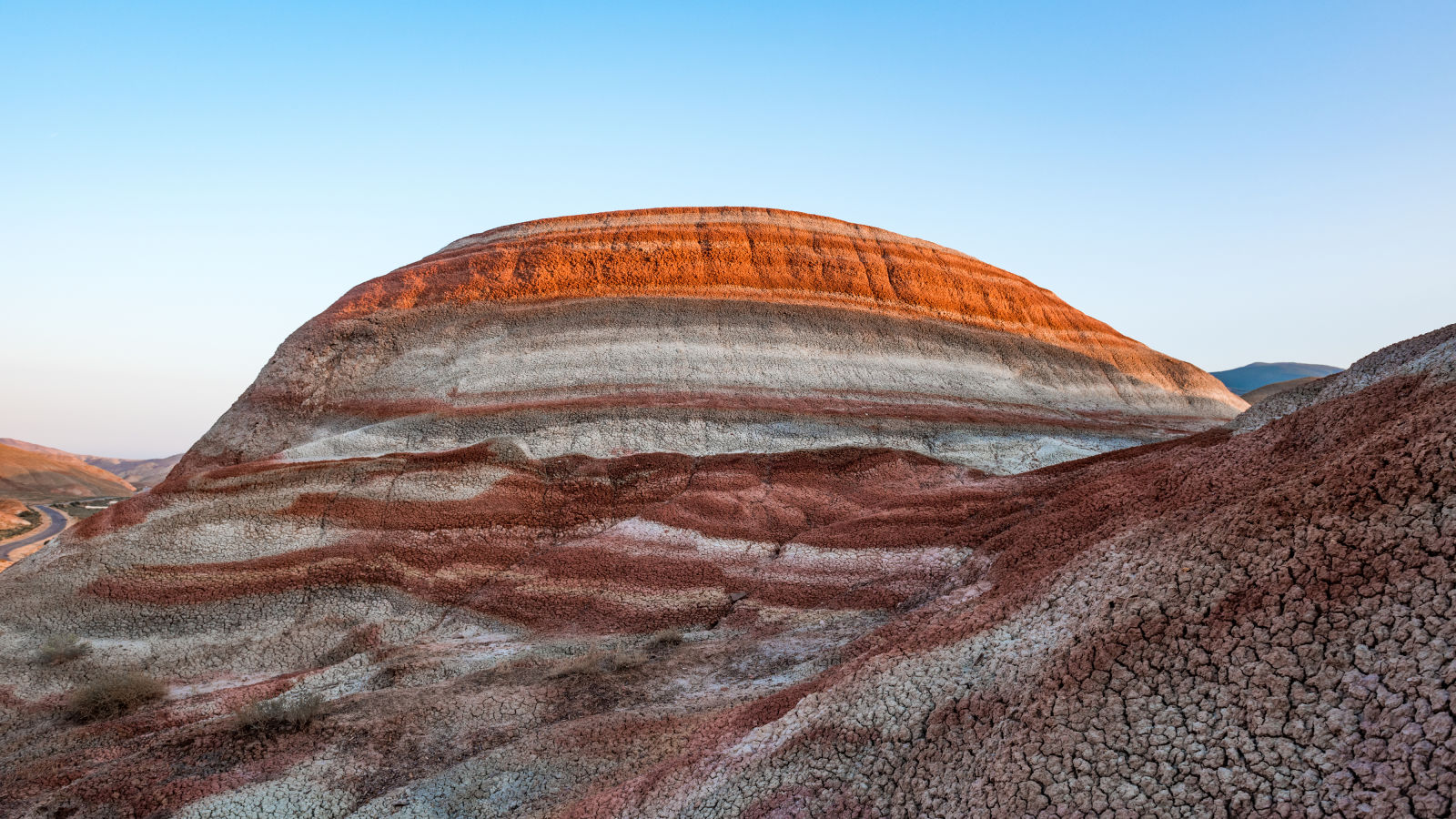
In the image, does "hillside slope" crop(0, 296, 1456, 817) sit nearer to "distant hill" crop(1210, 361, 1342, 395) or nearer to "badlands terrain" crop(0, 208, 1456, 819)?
"badlands terrain" crop(0, 208, 1456, 819)

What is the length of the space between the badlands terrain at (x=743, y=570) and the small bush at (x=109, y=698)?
5 cm

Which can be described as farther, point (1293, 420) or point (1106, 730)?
A: point (1293, 420)

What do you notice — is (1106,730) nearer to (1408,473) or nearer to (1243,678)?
(1243,678)

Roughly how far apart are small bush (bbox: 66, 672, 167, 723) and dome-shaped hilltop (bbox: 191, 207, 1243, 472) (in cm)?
908

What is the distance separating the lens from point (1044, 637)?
5691 millimetres

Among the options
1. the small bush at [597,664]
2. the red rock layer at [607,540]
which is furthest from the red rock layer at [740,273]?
the small bush at [597,664]

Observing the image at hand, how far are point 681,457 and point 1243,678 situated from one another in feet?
52.1

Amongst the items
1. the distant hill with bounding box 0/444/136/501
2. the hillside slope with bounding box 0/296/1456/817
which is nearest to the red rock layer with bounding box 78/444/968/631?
the hillside slope with bounding box 0/296/1456/817

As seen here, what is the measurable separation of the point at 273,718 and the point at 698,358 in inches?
659

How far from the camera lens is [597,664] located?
983 cm

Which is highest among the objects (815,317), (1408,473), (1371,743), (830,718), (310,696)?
(815,317)

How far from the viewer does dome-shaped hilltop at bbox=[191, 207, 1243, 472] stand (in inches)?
859

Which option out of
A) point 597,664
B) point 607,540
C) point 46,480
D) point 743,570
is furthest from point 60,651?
point 46,480

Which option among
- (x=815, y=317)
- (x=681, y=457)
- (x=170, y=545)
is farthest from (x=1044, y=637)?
(x=815, y=317)
